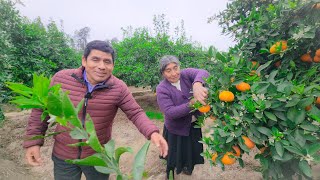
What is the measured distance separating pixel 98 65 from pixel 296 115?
146cm

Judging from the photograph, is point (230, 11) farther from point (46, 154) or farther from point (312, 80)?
point (46, 154)

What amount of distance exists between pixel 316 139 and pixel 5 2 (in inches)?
227

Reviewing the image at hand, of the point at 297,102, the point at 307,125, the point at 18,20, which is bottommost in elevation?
the point at 307,125

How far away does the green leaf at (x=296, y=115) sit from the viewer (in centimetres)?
123

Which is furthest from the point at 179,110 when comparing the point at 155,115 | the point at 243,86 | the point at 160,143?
the point at 155,115

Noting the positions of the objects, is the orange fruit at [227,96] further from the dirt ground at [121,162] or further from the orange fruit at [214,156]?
the dirt ground at [121,162]

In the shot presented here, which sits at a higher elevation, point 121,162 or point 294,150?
point 294,150

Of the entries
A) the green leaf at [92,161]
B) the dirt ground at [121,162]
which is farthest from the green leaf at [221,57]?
the dirt ground at [121,162]

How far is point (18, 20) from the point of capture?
561 centimetres

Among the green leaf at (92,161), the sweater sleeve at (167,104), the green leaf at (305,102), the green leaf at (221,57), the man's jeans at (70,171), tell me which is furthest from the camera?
the sweater sleeve at (167,104)

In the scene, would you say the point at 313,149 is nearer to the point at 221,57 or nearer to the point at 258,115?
the point at 258,115

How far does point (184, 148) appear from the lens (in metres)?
3.18

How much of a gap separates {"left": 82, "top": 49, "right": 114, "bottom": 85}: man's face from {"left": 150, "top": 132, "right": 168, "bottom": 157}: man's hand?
0.72 meters

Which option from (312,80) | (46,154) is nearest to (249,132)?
(312,80)
